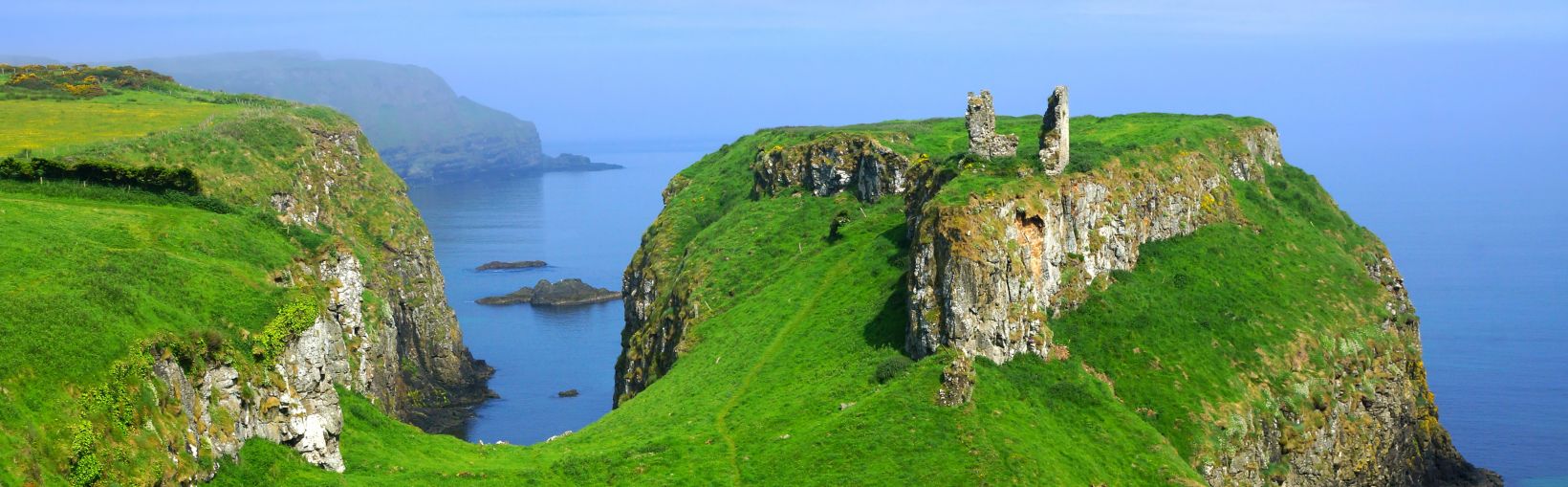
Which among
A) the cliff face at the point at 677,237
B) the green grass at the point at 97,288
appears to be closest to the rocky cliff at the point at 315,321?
the green grass at the point at 97,288

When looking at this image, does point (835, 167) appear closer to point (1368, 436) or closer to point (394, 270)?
point (1368, 436)

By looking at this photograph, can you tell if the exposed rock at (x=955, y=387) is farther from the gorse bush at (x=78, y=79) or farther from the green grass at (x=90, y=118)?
the gorse bush at (x=78, y=79)

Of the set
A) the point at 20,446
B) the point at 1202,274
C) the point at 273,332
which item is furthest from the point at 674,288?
the point at 20,446

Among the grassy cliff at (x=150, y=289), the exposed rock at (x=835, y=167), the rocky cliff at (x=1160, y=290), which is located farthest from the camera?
the exposed rock at (x=835, y=167)

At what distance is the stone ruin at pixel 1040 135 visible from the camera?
323 feet

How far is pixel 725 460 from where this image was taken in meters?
78.8

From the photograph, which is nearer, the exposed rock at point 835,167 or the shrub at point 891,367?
the shrub at point 891,367

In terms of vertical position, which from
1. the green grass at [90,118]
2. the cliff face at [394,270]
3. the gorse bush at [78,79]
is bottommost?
the cliff face at [394,270]

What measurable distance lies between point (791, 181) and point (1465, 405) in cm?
7320

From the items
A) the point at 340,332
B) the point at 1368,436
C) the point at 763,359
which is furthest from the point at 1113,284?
the point at 340,332

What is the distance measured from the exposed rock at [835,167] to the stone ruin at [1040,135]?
24144 mm

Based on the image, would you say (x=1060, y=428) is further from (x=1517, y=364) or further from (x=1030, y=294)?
(x=1517, y=364)

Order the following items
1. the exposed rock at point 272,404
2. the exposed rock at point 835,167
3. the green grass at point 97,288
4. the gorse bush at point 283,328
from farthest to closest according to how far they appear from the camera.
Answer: the exposed rock at point 835,167
the gorse bush at point 283,328
the exposed rock at point 272,404
the green grass at point 97,288

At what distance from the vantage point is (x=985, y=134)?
102188 millimetres
